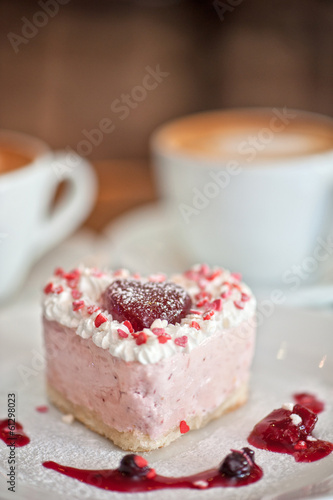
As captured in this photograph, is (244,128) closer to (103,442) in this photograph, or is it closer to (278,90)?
(103,442)

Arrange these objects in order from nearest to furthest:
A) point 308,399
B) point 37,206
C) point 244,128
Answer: point 308,399, point 37,206, point 244,128

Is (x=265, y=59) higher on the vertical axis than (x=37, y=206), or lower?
higher

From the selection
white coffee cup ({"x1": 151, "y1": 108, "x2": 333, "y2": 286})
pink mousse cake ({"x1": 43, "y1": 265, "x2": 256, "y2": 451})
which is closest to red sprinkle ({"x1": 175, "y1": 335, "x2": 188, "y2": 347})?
pink mousse cake ({"x1": 43, "y1": 265, "x2": 256, "y2": 451})

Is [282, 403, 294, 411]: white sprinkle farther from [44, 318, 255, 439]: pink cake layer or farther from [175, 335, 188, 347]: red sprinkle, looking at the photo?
[175, 335, 188, 347]: red sprinkle

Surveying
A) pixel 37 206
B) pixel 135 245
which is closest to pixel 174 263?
pixel 135 245

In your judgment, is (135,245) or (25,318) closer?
(25,318)

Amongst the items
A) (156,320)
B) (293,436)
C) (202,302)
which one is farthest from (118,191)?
(293,436)

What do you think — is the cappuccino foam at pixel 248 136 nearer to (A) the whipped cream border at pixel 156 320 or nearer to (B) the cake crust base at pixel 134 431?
(A) the whipped cream border at pixel 156 320

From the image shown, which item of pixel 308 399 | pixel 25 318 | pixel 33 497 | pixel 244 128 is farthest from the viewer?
pixel 244 128
